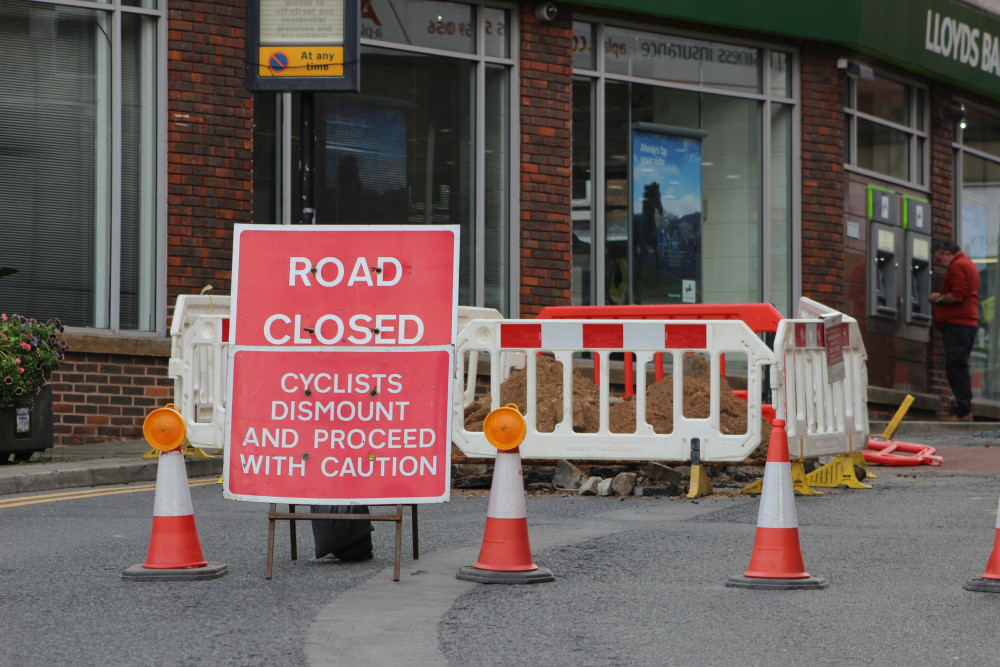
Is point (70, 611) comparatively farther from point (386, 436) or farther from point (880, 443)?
point (880, 443)

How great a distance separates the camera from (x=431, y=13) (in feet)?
50.2

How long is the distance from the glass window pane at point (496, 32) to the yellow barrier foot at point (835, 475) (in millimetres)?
7044

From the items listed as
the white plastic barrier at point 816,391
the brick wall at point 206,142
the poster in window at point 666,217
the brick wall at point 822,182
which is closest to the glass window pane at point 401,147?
the brick wall at point 206,142

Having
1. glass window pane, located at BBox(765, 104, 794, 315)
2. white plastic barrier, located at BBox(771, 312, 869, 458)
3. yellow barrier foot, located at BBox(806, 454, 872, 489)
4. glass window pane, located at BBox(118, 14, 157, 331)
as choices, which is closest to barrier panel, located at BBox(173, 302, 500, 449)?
white plastic barrier, located at BBox(771, 312, 869, 458)

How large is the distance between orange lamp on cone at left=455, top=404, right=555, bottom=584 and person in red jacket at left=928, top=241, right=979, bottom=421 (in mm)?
12728

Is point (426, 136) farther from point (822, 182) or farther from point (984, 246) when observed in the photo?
point (984, 246)

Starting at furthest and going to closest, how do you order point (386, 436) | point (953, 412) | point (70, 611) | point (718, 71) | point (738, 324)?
point (953, 412)
point (718, 71)
point (738, 324)
point (386, 436)
point (70, 611)

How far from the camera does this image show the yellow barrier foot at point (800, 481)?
9.80 metres

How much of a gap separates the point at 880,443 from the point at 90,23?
8.05 metres

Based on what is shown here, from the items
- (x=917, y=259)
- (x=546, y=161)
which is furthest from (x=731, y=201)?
(x=917, y=259)

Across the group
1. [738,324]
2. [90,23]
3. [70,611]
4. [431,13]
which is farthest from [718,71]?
[70,611]

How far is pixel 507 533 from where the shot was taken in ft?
20.1

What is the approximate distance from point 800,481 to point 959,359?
897cm

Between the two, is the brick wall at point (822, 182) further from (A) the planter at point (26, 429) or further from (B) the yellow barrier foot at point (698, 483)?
(A) the planter at point (26, 429)
